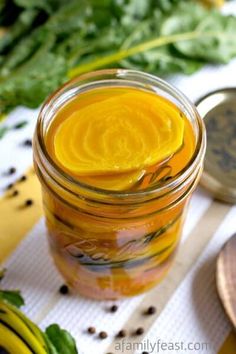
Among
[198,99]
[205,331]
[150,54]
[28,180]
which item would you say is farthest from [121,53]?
[205,331]

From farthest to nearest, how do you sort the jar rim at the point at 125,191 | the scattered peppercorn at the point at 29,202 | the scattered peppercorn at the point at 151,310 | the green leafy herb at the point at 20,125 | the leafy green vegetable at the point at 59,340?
the green leafy herb at the point at 20,125, the scattered peppercorn at the point at 29,202, the scattered peppercorn at the point at 151,310, the leafy green vegetable at the point at 59,340, the jar rim at the point at 125,191

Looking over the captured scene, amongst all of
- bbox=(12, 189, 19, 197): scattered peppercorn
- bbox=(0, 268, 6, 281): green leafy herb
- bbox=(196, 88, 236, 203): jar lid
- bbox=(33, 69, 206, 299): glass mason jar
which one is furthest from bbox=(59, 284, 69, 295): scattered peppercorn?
bbox=(196, 88, 236, 203): jar lid

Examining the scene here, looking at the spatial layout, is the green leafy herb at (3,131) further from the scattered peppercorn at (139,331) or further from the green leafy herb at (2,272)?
the scattered peppercorn at (139,331)

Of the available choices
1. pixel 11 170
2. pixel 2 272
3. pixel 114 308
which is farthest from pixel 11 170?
pixel 114 308

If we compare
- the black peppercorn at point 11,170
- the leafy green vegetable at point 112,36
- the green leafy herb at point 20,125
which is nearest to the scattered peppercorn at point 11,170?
the black peppercorn at point 11,170

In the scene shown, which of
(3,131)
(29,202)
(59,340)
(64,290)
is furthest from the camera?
(3,131)

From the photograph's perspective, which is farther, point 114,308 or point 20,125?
point 20,125

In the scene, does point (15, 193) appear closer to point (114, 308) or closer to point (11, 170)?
point (11, 170)
